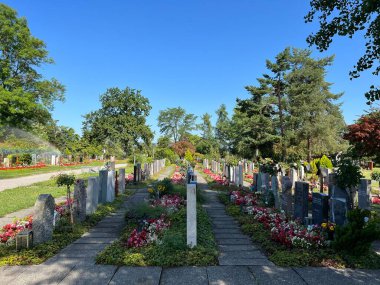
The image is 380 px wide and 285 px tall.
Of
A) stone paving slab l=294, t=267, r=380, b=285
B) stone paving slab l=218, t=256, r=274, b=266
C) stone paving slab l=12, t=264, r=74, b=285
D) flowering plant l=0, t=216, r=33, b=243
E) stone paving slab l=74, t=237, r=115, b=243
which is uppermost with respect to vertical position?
flowering plant l=0, t=216, r=33, b=243

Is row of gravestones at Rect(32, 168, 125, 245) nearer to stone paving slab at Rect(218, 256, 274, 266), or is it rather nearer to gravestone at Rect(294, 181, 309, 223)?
stone paving slab at Rect(218, 256, 274, 266)

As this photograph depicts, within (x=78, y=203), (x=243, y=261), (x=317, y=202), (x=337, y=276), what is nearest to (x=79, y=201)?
(x=78, y=203)

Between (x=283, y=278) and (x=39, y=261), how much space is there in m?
4.32

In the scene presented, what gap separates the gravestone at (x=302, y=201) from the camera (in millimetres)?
8859

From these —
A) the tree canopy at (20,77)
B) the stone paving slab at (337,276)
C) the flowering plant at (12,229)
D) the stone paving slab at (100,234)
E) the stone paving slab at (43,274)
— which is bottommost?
the stone paving slab at (43,274)

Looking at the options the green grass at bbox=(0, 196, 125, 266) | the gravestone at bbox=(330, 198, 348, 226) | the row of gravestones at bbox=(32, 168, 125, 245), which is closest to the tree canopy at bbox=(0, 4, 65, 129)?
the row of gravestones at bbox=(32, 168, 125, 245)

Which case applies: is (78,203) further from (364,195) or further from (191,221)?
(364,195)

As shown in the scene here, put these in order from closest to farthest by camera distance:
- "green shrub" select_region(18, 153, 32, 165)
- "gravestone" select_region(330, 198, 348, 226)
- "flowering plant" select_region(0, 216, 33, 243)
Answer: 1. "flowering plant" select_region(0, 216, 33, 243)
2. "gravestone" select_region(330, 198, 348, 226)
3. "green shrub" select_region(18, 153, 32, 165)

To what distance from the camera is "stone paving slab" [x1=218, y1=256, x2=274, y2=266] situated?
573 cm

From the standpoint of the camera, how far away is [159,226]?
750 centimetres

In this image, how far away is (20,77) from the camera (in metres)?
31.6

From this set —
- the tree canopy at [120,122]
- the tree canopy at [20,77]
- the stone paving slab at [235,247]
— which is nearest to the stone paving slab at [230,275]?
the stone paving slab at [235,247]

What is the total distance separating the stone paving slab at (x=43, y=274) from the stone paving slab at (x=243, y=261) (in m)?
2.73

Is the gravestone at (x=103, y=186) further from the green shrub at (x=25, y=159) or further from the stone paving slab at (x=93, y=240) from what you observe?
the green shrub at (x=25, y=159)
